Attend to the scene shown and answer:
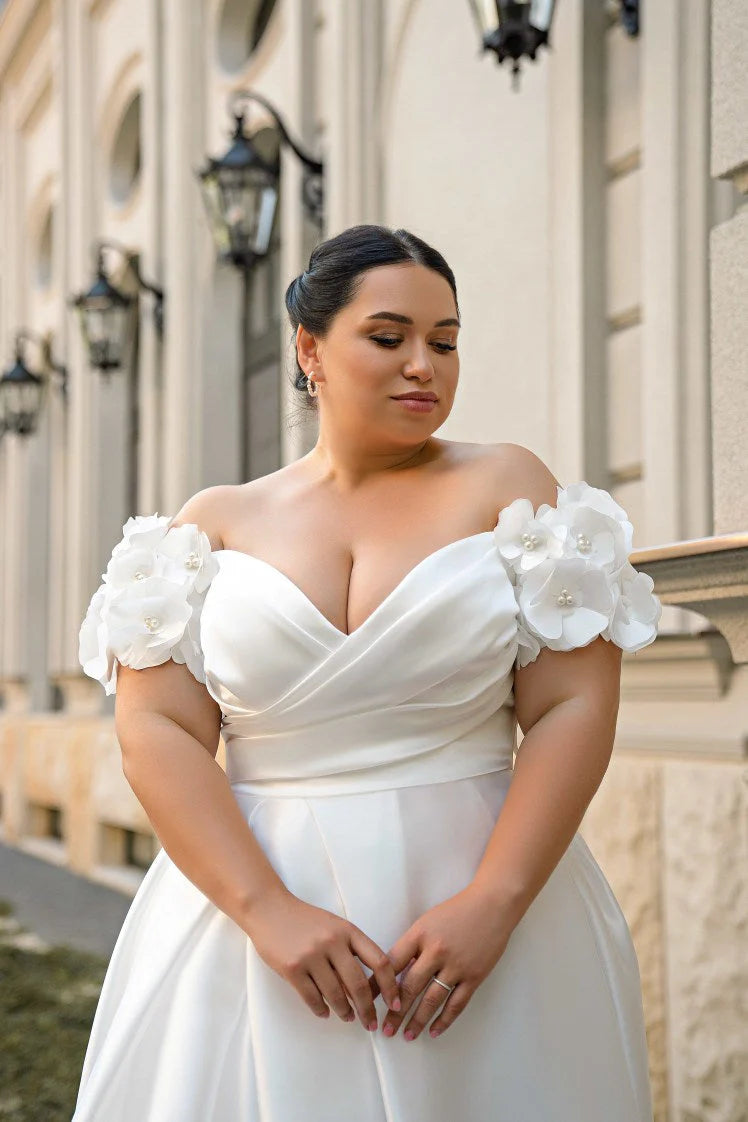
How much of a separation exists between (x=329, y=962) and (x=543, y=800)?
379 mm

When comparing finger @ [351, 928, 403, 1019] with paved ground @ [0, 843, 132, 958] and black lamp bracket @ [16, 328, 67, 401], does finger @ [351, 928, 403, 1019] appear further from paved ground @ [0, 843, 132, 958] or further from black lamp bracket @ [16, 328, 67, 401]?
black lamp bracket @ [16, 328, 67, 401]

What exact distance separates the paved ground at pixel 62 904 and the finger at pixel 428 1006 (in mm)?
5480

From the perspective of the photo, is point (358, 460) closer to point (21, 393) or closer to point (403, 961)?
point (403, 961)

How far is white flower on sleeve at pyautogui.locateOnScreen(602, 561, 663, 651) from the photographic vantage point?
2.15m

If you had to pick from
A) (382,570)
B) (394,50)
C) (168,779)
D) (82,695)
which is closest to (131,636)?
(168,779)

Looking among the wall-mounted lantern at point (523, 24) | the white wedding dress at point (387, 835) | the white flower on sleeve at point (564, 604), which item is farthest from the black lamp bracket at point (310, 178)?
the white flower on sleeve at point (564, 604)

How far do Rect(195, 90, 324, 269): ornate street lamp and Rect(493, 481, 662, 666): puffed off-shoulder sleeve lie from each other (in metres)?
5.24

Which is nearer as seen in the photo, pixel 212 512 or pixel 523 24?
pixel 212 512

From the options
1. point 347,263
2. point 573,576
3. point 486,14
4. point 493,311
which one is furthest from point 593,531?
point 493,311

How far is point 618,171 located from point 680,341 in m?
0.81

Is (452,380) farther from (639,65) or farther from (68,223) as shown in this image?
(68,223)

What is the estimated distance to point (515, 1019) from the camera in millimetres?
2082

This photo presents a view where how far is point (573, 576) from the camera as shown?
7.02 ft

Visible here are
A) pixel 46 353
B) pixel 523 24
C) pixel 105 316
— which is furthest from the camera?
pixel 46 353
